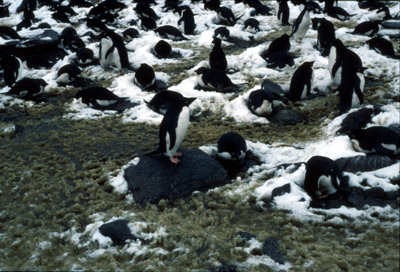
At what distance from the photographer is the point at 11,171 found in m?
4.44

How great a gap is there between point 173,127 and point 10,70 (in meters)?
5.25

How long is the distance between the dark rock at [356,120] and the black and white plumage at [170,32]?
643 cm

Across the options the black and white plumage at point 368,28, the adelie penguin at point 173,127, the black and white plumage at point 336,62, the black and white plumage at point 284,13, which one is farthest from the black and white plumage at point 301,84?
the black and white plumage at point 284,13

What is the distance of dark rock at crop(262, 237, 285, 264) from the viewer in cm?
289

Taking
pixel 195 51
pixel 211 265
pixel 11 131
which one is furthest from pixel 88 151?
pixel 195 51

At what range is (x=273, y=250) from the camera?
2.98 metres

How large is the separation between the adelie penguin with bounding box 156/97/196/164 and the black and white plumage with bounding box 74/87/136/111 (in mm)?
→ 2680

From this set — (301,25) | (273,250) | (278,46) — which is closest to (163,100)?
(278,46)

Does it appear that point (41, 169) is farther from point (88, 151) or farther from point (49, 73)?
point (49, 73)

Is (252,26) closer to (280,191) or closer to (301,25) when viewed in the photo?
(301,25)

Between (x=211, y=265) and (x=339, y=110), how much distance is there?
370 cm

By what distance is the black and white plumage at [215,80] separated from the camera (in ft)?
22.3

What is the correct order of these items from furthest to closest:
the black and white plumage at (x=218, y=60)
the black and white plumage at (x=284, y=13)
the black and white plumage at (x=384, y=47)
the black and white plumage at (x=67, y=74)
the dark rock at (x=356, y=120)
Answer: the black and white plumage at (x=284, y=13) < the black and white plumage at (x=67, y=74) < the black and white plumage at (x=218, y=60) < the black and white plumage at (x=384, y=47) < the dark rock at (x=356, y=120)

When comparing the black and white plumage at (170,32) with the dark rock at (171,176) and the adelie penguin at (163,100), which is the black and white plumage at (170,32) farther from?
the dark rock at (171,176)
